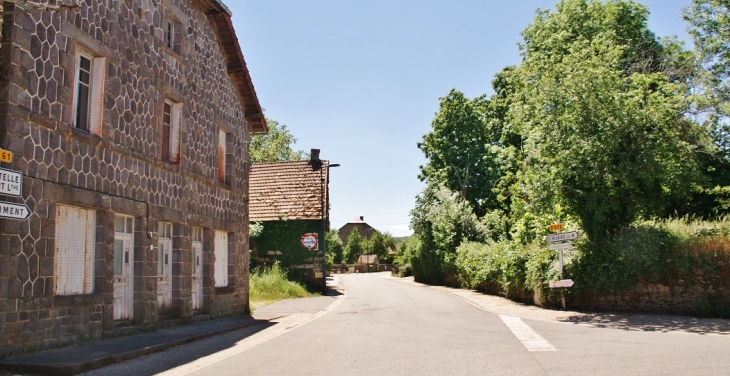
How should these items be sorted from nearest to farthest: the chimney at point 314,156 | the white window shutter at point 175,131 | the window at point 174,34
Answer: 1. the white window shutter at point 175,131
2. the window at point 174,34
3. the chimney at point 314,156

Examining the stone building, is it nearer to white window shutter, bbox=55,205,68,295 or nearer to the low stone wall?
white window shutter, bbox=55,205,68,295

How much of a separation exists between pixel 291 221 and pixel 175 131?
13.3 metres

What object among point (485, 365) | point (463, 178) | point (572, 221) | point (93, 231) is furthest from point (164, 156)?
point (463, 178)

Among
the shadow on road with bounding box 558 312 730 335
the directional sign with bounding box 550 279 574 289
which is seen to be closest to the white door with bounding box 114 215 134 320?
the shadow on road with bounding box 558 312 730 335

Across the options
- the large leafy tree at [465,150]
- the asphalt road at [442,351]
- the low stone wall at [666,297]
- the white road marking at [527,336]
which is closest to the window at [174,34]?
the asphalt road at [442,351]

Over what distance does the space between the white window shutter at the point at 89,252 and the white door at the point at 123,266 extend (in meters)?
1.05

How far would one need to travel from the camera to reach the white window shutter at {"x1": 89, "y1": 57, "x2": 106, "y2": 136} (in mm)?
12016

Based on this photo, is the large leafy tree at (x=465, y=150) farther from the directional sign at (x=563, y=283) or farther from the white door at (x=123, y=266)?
the white door at (x=123, y=266)

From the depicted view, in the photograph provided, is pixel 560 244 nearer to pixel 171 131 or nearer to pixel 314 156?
pixel 171 131

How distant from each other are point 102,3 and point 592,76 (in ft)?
42.9

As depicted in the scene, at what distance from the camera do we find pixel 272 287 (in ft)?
83.6

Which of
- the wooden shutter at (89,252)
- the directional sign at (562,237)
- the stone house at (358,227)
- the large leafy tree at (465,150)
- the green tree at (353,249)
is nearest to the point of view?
the wooden shutter at (89,252)

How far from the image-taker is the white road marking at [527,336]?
420 inches

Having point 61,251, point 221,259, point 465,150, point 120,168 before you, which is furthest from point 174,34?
point 465,150
